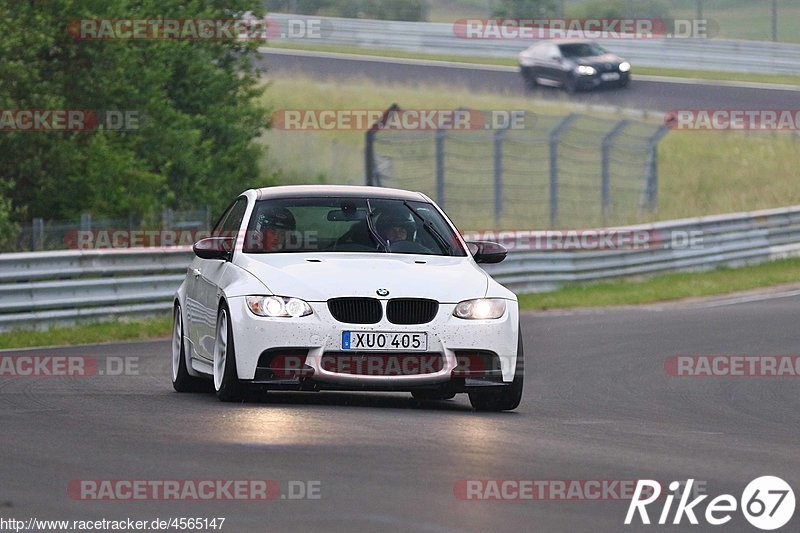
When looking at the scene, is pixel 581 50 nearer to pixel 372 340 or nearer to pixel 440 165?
pixel 440 165

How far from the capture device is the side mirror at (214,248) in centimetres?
1155

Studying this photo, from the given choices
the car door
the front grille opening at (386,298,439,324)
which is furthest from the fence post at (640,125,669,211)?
the front grille opening at (386,298,439,324)

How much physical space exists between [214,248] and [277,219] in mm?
471

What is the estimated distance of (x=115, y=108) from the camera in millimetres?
30844

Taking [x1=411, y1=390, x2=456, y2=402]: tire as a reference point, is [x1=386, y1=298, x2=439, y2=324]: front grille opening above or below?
above

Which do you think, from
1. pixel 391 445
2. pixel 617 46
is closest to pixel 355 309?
pixel 391 445

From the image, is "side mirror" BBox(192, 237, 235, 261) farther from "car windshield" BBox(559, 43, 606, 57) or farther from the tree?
"car windshield" BBox(559, 43, 606, 57)

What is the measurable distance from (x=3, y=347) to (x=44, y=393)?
5.52 m

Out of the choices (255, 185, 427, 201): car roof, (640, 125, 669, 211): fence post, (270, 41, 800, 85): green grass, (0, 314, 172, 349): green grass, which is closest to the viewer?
(255, 185, 427, 201): car roof

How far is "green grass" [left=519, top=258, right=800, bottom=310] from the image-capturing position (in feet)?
80.5

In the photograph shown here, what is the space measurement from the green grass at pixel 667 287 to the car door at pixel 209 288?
11.8 meters

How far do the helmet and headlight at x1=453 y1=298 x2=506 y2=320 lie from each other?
149 centimetres

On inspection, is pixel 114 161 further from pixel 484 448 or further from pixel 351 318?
pixel 484 448

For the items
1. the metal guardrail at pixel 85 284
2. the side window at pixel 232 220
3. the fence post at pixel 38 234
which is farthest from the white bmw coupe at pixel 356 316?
the fence post at pixel 38 234
